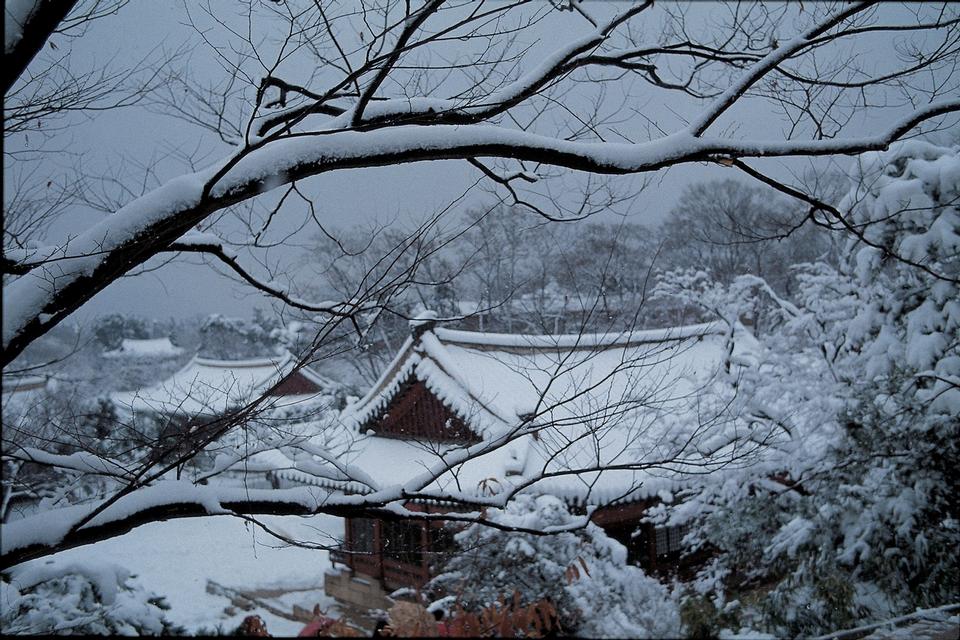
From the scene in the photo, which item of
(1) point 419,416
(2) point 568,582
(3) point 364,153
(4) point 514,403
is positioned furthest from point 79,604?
(4) point 514,403

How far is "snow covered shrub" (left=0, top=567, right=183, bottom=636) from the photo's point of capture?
338 cm

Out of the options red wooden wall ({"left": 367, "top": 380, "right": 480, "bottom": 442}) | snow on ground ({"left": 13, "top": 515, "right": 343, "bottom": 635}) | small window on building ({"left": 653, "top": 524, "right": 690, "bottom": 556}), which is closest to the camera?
red wooden wall ({"left": 367, "top": 380, "right": 480, "bottom": 442})

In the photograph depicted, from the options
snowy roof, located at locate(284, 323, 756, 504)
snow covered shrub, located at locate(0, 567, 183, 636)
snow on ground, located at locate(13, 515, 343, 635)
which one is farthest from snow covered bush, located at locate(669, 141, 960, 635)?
snow on ground, located at locate(13, 515, 343, 635)

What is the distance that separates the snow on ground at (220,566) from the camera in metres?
9.98

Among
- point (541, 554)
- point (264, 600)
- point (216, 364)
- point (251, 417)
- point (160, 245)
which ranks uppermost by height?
point (216, 364)

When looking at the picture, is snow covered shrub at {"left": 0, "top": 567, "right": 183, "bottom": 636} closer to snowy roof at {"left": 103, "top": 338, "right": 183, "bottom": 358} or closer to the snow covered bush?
→ the snow covered bush

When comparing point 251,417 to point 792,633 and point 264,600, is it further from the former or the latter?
point 264,600

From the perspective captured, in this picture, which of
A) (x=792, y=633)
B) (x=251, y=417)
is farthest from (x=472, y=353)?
(x=251, y=417)

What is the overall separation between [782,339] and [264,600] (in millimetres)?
9095

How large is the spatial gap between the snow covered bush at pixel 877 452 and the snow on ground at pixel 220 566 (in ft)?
20.2

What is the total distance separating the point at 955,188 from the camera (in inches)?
180

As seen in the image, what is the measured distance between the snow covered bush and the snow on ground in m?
6.15

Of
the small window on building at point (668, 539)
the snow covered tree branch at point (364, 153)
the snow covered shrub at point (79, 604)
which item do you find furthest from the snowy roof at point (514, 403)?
the snow covered tree branch at point (364, 153)

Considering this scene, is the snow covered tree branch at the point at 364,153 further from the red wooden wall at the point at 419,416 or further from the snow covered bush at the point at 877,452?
the red wooden wall at the point at 419,416
